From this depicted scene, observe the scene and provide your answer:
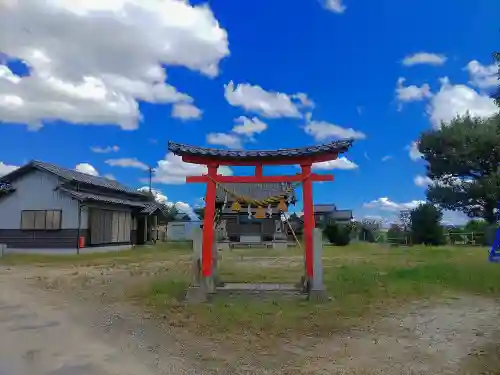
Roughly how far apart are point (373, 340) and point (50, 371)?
4.64 meters

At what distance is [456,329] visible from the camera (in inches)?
284

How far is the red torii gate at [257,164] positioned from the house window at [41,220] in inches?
655

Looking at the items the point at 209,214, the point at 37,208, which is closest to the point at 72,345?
the point at 209,214

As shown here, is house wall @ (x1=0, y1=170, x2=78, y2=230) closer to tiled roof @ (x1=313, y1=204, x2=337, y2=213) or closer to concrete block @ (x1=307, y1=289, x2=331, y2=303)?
concrete block @ (x1=307, y1=289, x2=331, y2=303)

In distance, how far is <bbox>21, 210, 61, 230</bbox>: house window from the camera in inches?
930

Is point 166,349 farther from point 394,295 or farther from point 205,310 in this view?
point 394,295

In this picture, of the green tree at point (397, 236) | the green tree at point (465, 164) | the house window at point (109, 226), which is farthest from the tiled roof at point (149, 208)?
the green tree at point (465, 164)

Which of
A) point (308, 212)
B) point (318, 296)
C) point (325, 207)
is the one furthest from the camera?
point (325, 207)

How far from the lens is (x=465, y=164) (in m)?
31.4

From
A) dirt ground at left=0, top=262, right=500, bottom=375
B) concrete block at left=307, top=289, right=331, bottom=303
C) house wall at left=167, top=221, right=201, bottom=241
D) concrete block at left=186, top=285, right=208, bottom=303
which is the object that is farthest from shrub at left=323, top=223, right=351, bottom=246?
concrete block at left=186, top=285, right=208, bottom=303

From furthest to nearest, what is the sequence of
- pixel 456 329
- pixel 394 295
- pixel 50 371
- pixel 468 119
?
pixel 468 119
pixel 394 295
pixel 456 329
pixel 50 371

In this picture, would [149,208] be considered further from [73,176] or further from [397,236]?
[397,236]

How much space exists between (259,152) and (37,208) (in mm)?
18727

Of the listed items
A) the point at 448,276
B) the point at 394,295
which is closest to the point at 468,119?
the point at 448,276
